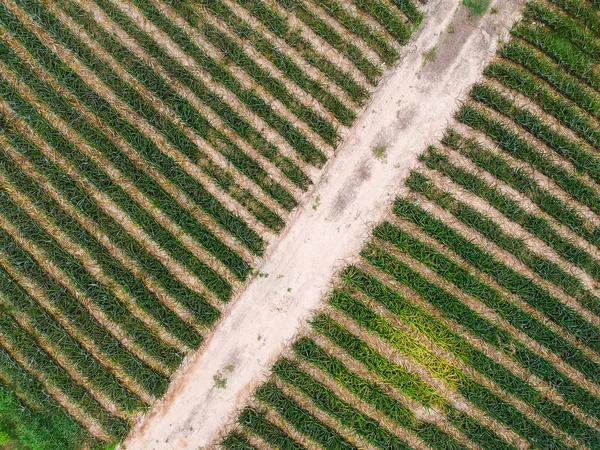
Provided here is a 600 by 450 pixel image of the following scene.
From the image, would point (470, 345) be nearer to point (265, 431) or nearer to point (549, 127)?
point (265, 431)

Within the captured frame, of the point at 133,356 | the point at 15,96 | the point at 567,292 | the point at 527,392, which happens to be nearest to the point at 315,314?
the point at 133,356

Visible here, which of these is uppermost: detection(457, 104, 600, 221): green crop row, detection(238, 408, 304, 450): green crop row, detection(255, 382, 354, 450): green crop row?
detection(457, 104, 600, 221): green crop row

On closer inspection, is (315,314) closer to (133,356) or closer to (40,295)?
→ (133,356)

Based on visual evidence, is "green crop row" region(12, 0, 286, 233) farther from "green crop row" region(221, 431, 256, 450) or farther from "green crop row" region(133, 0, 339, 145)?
"green crop row" region(221, 431, 256, 450)

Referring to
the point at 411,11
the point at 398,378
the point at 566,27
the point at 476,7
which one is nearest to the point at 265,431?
the point at 398,378

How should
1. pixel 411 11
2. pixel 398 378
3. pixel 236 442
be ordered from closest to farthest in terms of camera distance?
pixel 236 442, pixel 398 378, pixel 411 11

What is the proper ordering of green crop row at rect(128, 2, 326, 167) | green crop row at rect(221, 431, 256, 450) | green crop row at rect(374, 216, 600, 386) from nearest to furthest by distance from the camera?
green crop row at rect(221, 431, 256, 450), green crop row at rect(374, 216, 600, 386), green crop row at rect(128, 2, 326, 167)

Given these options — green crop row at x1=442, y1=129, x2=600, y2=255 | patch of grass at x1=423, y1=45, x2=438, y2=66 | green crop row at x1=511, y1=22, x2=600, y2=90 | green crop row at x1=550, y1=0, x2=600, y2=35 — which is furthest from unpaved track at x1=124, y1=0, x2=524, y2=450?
green crop row at x1=550, y1=0, x2=600, y2=35
